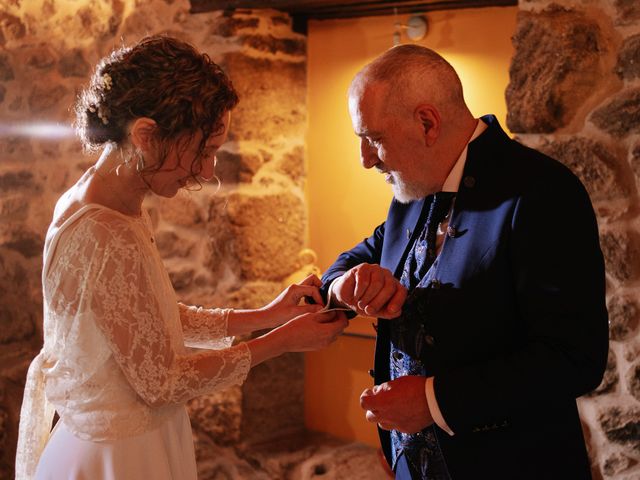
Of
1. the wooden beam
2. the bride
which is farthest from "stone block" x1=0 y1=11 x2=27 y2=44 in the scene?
the bride

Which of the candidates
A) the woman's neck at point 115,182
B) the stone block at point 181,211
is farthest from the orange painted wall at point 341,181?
the woman's neck at point 115,182

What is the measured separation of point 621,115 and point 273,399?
1.90 meters

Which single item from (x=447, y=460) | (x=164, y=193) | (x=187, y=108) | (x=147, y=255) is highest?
(x=187, y=108)

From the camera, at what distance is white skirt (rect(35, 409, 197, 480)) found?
170 cm

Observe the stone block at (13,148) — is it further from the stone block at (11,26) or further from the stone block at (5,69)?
the stone block at (11,26)

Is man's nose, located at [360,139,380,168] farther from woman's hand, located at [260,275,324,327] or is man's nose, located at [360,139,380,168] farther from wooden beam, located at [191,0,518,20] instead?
wooden beam, located at [191,0,518,20]

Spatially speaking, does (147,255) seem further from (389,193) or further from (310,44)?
(310,44)

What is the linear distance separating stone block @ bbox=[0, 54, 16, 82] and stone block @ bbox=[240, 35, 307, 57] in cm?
128

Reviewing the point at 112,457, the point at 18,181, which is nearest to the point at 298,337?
the point at 112,457

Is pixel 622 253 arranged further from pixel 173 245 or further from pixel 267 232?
pixel 173 245

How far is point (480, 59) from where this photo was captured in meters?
2.86

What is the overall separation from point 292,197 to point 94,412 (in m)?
1.71

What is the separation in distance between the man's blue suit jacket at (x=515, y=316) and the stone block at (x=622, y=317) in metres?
0.70

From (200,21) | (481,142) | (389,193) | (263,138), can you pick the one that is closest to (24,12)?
(200,21)
